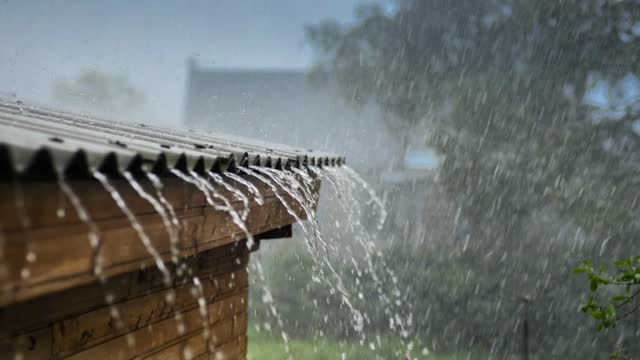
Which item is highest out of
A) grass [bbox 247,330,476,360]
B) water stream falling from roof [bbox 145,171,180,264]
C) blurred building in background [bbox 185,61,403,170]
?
water stream falling from roof [bbox 145,171,180,264]

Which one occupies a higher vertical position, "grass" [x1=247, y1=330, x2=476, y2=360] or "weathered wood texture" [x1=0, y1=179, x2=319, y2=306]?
"weathered wood texture" [x1=0, y1=179, x2=319, y2=306]

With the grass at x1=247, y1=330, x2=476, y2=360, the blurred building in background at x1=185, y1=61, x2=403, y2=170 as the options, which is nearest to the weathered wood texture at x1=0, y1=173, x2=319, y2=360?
the grass at x1=247, y1=330, x2=476, y2=360

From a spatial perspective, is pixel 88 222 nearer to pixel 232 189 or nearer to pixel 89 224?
pixel 89 224

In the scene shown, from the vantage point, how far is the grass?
14570 millimetres

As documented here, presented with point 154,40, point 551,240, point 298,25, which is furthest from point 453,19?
point 154,40

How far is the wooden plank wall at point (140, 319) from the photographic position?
185cm

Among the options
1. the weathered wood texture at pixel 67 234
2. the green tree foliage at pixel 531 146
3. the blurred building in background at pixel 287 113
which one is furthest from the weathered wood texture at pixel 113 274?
the blurred building in background at pixel 287 113

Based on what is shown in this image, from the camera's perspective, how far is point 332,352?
15078mm

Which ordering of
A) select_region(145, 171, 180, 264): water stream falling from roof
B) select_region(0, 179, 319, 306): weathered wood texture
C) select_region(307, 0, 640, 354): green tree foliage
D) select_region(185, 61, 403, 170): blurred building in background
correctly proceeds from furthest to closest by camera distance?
select_region(185, 61, 403, 170): blurred building in background → select_region(307, 0, 640, 354): green tree foliage → select_region(145, 171, 180, 264): water stream falling from roof → select_region(0, 179, 319, 306): weathered wood texture

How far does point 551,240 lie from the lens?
15.6 metres

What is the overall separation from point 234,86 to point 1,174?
108 feet

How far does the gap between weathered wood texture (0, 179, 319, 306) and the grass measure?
12875 mm

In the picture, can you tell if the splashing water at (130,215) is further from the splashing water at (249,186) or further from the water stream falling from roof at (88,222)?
the splashing water at (249,186)

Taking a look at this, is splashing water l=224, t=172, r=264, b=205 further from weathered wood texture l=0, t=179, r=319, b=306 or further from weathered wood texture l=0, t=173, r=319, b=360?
weathered wood texture l=0, t=179, r=319, b=306
